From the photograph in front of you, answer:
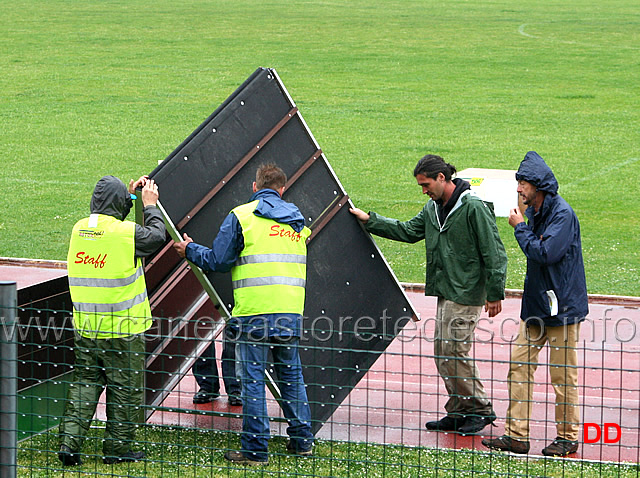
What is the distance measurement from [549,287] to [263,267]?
6.34 ft

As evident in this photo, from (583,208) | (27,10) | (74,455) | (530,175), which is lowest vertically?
(74,455)

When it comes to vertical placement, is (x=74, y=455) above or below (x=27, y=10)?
below

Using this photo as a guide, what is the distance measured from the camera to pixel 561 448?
6965 millimetres

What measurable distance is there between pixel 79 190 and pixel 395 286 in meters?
12.3

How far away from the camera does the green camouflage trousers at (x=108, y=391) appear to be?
6723 millimetres

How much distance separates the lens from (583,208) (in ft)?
57.9

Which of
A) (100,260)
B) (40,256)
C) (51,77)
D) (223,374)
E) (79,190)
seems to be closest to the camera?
(100,260)

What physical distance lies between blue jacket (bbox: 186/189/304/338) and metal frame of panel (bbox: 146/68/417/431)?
308 mm

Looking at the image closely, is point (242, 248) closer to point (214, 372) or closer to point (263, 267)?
point (263, 267)

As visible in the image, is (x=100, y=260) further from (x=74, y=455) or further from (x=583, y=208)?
(x=583, y=208)

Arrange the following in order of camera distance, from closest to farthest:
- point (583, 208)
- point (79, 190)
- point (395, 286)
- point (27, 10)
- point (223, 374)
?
point (395, 286) < point (223, 374) < point (583, 208) < point (79, 190) < point (27, 10)

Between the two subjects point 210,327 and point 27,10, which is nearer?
point 210,327

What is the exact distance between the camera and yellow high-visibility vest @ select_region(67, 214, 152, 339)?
6.68m

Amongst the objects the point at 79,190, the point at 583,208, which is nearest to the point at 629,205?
the point at 583,208
